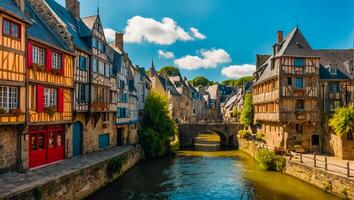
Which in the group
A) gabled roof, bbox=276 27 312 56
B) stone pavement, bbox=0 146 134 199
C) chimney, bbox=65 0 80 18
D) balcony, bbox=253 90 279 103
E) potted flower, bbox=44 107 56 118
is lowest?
stone pavement, bbox=0 146 134 199

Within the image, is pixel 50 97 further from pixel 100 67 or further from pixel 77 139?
pixel 100 67

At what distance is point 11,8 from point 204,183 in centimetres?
1561

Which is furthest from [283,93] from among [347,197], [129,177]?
[129,177]

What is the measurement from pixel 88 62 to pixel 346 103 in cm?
2429

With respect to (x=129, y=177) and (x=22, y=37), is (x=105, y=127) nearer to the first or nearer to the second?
(x=129, y=177)

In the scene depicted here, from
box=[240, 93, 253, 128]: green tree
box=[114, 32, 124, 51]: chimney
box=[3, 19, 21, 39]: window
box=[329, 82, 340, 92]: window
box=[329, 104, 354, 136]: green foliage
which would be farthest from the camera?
box=[240, 93, 253, 128]: green tree

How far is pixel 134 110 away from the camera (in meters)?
31.6

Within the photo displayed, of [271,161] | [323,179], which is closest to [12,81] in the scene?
[323,179]

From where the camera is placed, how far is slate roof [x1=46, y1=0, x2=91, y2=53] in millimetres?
20594

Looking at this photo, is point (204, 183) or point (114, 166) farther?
point (204, 183)

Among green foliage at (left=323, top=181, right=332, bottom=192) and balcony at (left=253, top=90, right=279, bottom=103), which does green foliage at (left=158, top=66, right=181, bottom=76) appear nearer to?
balcony at (left=253, top=90, right=279, bottom=103)

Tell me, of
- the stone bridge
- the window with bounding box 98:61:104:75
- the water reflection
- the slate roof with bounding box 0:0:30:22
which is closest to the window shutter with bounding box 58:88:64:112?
the slate roof with bounding box 0:0:30:22

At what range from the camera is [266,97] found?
32281 mm

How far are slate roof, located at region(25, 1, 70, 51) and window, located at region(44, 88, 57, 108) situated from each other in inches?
106
